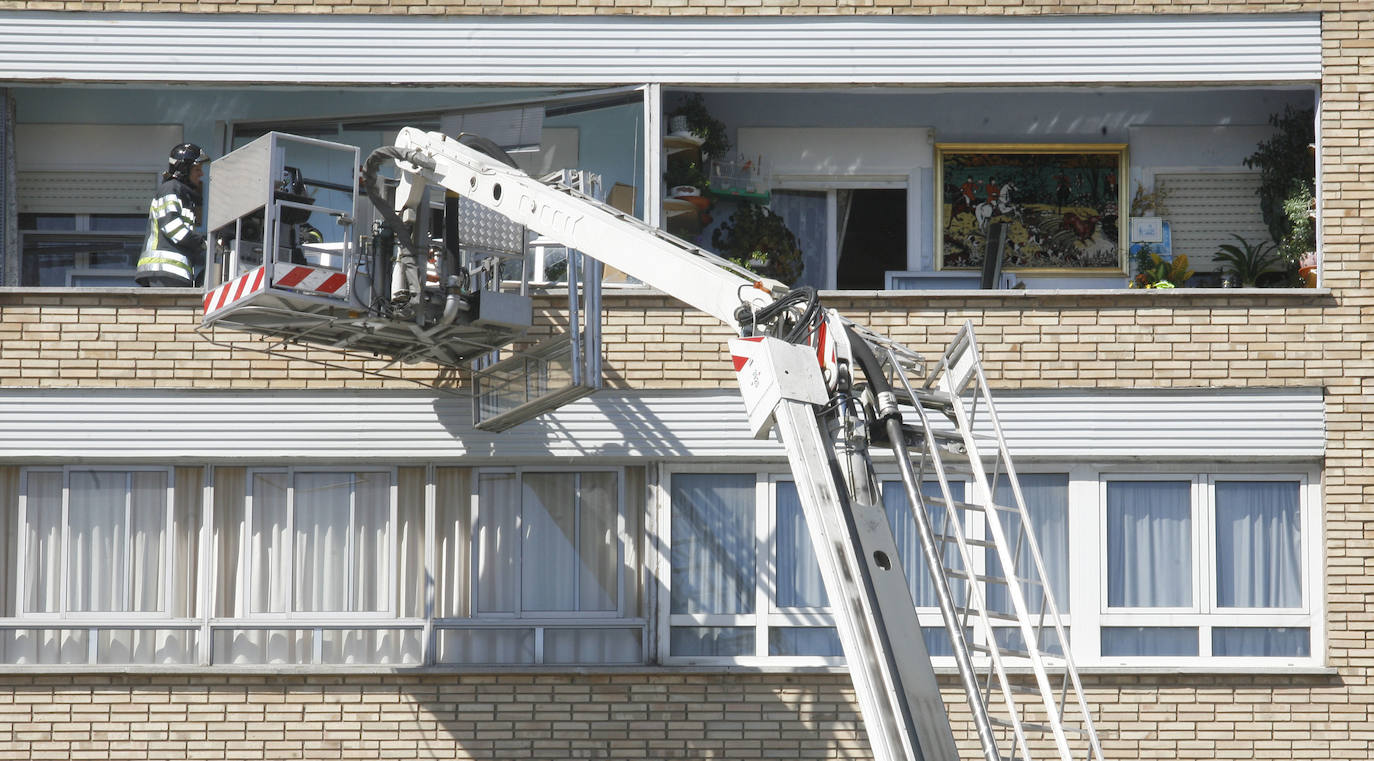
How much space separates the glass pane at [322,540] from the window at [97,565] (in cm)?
78

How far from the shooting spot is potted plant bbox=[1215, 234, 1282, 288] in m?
12.5

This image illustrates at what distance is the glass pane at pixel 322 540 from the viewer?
447 inches

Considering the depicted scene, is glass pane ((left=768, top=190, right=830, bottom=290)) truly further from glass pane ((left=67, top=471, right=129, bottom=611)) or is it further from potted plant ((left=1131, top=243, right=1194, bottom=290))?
glass pane ((left=67, top=471, right=129, bottom=611))

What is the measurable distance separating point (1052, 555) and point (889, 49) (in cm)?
394

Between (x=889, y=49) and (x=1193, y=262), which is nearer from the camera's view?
(x=889, y=49)

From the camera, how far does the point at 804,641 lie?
36.8 ft

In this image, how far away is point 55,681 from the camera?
436 inches

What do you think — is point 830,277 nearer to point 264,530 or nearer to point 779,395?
point 264,530

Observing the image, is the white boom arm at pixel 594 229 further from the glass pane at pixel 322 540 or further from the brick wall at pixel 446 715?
the brick wall at pixel 446 715

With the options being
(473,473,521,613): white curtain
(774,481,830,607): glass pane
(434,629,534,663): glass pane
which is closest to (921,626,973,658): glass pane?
(774,481,830,607): glass pane

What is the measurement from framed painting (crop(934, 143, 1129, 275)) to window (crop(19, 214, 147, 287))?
21.8 feet

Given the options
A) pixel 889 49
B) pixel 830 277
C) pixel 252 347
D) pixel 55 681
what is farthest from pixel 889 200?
pixel 55 681

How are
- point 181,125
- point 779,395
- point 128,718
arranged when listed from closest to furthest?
point 779,395, point 128,718, point 181,125

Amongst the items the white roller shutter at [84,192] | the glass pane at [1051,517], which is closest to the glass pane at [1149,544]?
the glass pane at [1051,517]
